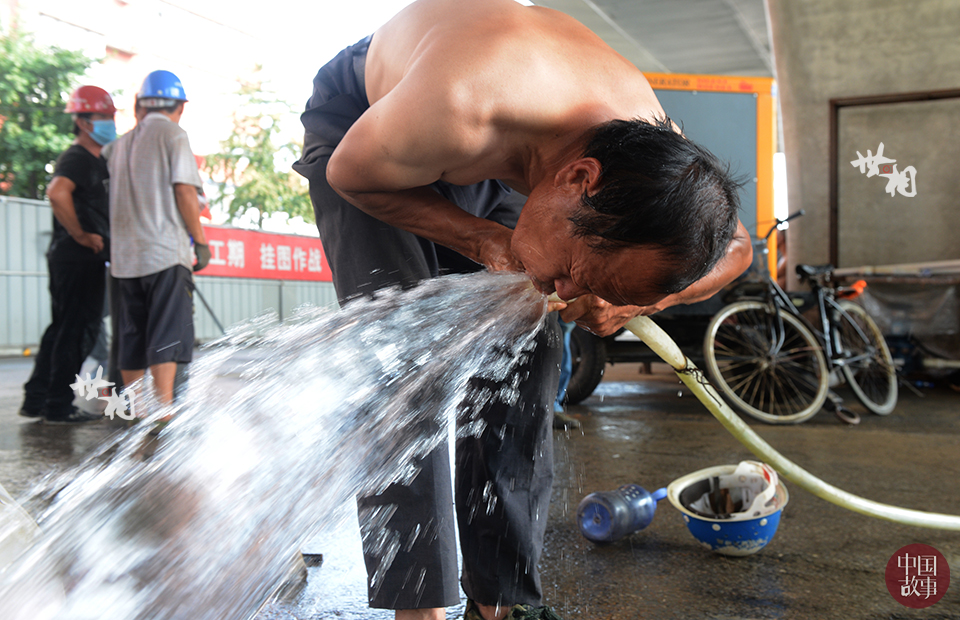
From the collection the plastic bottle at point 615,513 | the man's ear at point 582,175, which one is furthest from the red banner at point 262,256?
the man's ear at point 582,175

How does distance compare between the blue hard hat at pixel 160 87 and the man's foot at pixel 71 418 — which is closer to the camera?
the blue hard hat at pixel 160 87

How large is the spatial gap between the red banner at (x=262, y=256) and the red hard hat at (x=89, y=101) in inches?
285

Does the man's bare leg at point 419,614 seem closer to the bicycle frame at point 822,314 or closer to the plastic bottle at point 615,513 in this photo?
the plastic bottle at point 615,513

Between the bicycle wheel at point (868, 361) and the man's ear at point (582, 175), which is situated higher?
the man's ear at point (582, 175)

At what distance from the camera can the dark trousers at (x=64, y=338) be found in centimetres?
350

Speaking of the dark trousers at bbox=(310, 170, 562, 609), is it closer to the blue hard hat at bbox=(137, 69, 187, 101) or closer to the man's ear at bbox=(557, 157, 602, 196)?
the man's ear at bbox=(557, 157, 602, 196)

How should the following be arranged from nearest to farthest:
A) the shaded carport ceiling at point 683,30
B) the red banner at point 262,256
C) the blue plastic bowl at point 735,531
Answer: the blue plastic bowl at point 735,531 → the shaded carport ceiling at point 683,30 → the red banner at point 262,256

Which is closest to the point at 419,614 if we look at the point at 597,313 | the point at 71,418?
the point at 597,313

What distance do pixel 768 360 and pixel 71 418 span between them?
3.94 meters

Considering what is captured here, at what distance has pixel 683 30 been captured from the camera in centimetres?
1256

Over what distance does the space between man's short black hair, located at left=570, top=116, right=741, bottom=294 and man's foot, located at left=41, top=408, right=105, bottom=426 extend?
345 centimetres

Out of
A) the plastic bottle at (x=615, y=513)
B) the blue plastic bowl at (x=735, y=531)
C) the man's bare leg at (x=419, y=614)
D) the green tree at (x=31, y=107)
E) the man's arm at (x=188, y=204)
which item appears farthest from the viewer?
the green tree at (x=31, y=107)

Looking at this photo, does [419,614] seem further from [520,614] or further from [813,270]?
[813,270]

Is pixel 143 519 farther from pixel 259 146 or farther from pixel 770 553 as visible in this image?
pixel 259 146
